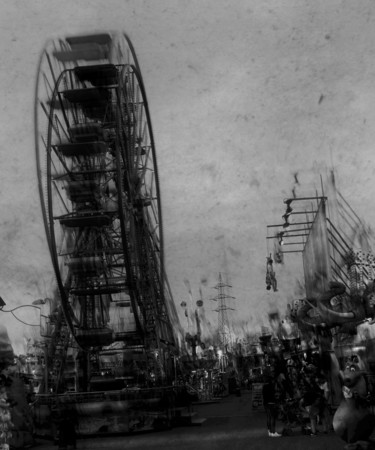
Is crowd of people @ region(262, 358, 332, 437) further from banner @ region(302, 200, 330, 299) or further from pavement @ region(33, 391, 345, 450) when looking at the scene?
banner @ region(302, 200, 330, 299)

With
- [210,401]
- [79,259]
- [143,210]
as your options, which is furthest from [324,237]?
[210,401]

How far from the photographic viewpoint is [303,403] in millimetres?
15977

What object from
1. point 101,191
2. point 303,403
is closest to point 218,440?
point 303,403

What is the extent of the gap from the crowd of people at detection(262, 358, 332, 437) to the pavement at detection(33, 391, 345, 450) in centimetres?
25

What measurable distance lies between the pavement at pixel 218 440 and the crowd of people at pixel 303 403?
0.83ft

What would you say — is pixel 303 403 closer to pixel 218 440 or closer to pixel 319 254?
pixel 218 440

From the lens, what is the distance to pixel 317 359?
57.3ft

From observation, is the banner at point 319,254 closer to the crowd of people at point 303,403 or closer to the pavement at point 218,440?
the pavement at point 218,440

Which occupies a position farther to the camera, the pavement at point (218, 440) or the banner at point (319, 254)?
the banner at point (319, 254)

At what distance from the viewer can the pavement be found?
14797 millimetres

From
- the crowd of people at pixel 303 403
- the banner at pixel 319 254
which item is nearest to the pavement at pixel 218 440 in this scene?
the crowd of people at pixel 303 403

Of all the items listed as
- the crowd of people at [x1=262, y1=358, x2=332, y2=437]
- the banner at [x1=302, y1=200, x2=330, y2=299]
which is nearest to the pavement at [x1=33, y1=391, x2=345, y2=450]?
the crowd of people at [x1=262, y1=358, x2=332, y2=437]

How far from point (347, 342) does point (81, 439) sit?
36.0 ft

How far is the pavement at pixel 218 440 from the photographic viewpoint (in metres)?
14.8
